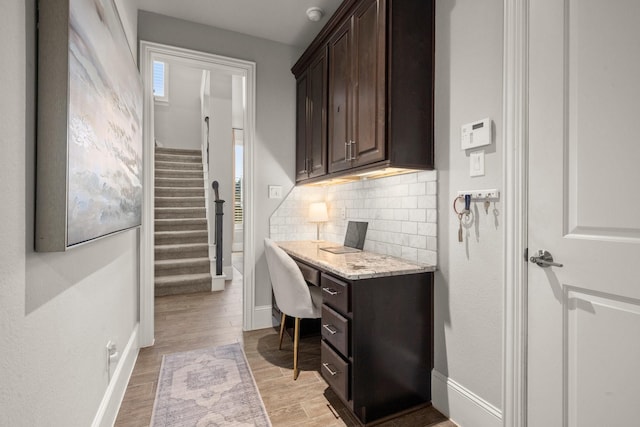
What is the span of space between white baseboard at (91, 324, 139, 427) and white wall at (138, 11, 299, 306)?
108 centimetres

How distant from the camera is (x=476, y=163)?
5.04 feet

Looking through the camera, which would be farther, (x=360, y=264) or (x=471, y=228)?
(x=360, y=264)

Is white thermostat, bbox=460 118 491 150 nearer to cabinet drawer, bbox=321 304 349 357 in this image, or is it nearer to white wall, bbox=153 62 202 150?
cabinet drawer, bbox=321 304 349 357

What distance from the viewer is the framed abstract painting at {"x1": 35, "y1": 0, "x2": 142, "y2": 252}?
2.87 ft

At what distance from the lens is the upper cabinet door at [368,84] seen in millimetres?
1735

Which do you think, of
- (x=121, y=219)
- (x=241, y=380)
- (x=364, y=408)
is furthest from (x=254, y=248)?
(x=364, y=408)

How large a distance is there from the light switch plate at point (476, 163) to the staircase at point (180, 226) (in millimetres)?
3655

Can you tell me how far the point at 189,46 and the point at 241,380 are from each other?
2.75 m

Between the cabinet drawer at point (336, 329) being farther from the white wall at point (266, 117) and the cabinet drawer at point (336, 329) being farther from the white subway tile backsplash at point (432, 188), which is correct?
the white wall at point (266, 117)

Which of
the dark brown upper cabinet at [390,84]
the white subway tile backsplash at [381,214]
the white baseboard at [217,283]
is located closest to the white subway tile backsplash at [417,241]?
the white subway tile backsplash at [381,214]

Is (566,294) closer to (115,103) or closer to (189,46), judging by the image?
(115,103)

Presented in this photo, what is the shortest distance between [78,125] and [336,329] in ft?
4.84

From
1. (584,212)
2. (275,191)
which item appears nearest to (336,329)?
(584,212)

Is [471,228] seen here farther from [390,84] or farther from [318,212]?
[318,212]
